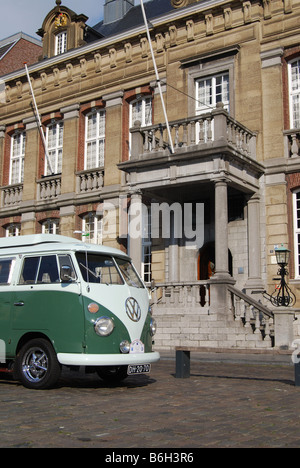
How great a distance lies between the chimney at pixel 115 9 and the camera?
93.2 feet

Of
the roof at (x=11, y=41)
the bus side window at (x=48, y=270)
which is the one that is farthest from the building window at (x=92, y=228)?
the bus side window at (x=48, y=270)

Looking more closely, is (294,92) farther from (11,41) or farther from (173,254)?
(11,41)

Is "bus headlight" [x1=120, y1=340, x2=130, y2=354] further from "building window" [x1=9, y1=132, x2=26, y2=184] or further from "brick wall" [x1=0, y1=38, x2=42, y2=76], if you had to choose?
"brick wall" [x1=0, y1=38, x2=42, y2=76]

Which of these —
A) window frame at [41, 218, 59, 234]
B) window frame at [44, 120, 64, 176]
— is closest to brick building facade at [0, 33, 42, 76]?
window frame at [44, 120, 64, 176]

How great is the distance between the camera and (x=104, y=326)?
27.5 ft


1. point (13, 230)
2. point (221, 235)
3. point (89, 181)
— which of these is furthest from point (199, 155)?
point (13, 230)

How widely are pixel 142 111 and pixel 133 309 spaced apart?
50.0 feet

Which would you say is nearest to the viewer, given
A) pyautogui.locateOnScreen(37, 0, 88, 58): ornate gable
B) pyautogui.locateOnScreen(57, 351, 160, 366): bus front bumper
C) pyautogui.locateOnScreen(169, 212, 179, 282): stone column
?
pyautogui.locateOnScreen(57, 351, 160, 366): bus front bumper

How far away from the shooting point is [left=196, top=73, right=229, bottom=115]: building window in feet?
67.3

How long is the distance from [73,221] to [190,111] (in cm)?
671

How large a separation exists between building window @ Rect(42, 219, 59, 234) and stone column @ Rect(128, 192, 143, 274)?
7.17m
